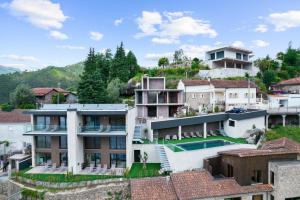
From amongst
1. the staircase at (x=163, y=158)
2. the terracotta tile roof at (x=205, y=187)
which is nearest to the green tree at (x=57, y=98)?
the staircase at (x=163, y=158)

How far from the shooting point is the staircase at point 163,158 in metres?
25.0

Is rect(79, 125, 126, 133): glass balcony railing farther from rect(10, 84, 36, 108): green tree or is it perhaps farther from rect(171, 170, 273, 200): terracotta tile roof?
rect(10, 84, 36, 108): green tree

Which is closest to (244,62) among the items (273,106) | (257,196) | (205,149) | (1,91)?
(273,106)

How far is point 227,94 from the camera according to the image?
40750mm

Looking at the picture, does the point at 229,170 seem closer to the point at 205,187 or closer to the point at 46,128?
the point at 205,187

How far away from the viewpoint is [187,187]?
21297 millimetres

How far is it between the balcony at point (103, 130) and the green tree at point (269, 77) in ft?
116

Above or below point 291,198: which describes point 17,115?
above

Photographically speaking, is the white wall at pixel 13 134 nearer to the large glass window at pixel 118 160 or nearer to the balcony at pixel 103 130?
the balcony at pixel 103 130

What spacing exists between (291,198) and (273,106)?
20876 mm

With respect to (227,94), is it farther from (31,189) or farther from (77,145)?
(31,189)

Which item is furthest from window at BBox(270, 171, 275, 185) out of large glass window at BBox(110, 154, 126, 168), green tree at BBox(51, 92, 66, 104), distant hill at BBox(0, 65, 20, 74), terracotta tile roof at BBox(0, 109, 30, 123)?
distant hill at BBox(0, 65, 20, 74)

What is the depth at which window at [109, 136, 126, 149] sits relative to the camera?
2823cm

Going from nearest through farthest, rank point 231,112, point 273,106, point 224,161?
point 224,161, point 231,112, point 273,106
